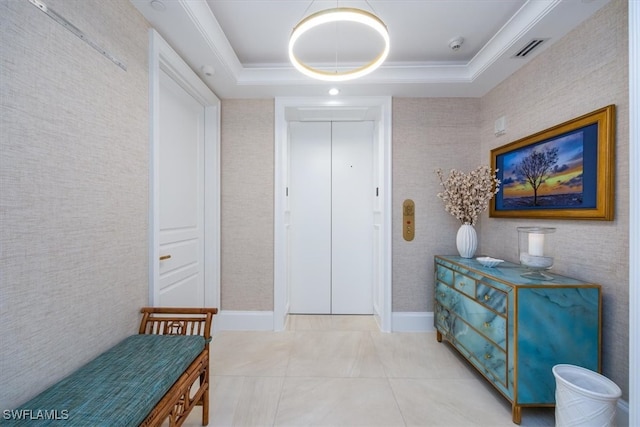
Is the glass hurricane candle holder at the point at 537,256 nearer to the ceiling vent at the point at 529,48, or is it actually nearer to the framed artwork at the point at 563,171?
the framed artwork at the point at 563,171

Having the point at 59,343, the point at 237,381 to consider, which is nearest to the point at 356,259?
the point at 237,381

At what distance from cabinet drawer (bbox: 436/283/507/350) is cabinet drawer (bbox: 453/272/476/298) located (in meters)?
0.05

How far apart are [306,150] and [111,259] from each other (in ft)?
7.47

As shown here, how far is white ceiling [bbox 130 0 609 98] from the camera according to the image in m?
1.77

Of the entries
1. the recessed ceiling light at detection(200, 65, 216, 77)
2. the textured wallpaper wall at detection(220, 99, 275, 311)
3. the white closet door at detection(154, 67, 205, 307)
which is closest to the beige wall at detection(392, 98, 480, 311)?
the textured wallpaper wall at detection(220, 99, 275, 311)

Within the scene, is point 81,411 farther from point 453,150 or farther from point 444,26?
point 453,150

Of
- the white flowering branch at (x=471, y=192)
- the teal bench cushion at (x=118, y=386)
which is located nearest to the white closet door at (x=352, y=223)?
the white flowering branch at (x=471, y=192)

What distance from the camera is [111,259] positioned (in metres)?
1.46

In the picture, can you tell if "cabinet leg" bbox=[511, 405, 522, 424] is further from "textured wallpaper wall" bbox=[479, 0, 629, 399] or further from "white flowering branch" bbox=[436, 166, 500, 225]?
"white flowering branch" bbox=[436, 166, 500, 225]

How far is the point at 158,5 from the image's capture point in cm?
159

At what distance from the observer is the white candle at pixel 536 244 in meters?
1.72

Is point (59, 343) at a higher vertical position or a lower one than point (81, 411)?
higher

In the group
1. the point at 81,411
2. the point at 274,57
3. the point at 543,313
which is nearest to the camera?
the point at 81,411

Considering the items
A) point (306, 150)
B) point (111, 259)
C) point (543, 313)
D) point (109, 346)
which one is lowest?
point (109, 346)
